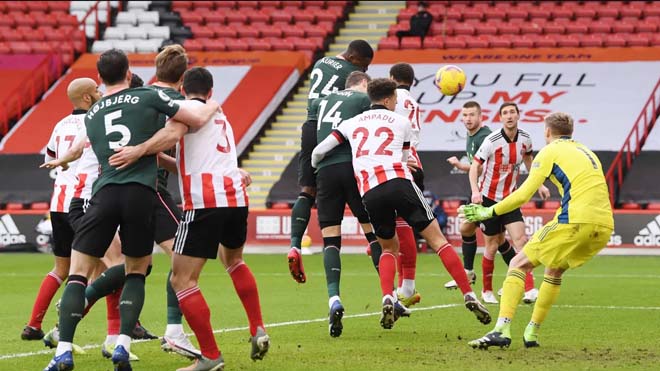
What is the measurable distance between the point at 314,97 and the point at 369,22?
2136cm

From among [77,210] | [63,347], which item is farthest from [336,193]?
[63,347]

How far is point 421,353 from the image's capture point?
8992 mm

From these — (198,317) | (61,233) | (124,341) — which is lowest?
(61,233)

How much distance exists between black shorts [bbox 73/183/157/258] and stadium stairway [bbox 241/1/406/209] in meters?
18.4

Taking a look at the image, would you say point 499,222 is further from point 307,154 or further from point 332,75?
point 332,75

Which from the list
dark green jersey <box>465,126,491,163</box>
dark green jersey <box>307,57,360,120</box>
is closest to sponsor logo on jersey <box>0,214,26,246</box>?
dark green jersey <box>465,126,491,163</box>

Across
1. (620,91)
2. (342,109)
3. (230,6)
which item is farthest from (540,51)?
(342,109)

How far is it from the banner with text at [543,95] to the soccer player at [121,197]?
18.6 m

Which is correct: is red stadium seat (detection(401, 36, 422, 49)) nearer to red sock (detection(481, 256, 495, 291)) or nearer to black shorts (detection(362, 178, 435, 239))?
red sock (detection(481, 256, 495, 291))

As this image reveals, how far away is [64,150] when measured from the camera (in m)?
9.88

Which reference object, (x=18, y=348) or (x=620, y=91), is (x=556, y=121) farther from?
(x=620, y=91)

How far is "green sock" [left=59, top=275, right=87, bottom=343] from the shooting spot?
7.76 m

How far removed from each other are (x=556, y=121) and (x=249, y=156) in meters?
19.5

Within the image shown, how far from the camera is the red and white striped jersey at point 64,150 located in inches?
387
